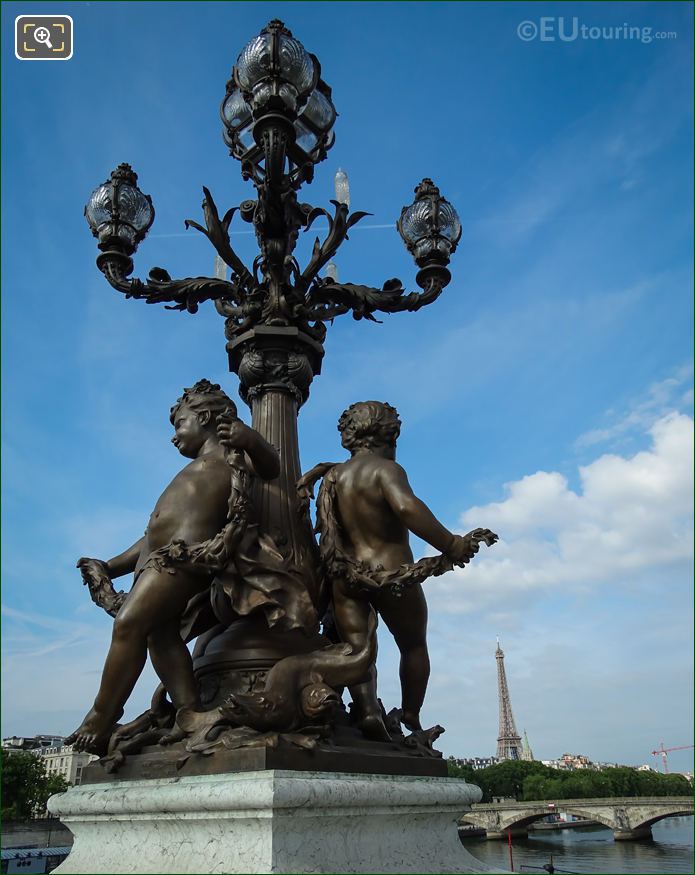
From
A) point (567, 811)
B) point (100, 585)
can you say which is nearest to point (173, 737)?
point (100, 585)

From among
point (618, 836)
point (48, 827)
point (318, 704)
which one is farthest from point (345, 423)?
point (618, 836)

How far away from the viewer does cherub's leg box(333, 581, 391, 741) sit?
4.39 m

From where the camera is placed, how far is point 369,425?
→ 16.0 feet

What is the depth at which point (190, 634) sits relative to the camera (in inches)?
187

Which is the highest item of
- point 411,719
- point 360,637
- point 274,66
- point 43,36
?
point 43,36

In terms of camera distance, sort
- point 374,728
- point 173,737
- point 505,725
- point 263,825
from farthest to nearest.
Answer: point 505,725 < point 374,728 < point 173,737 < point 263,825

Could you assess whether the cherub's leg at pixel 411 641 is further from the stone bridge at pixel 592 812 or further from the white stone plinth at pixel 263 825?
the stone bridge at pixel 592 812

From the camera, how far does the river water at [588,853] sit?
147 ft

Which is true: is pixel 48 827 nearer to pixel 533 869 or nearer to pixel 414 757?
pixel 533 869

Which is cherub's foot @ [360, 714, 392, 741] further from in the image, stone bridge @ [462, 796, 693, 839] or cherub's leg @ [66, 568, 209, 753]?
stone bridge @ [462, 796, 693, 839]

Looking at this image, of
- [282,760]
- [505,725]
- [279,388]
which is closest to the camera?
[282,760]

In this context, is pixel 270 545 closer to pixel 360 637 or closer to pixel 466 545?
pixel 360 637

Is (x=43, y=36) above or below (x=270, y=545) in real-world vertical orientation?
above

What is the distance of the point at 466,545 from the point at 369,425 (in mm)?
1160
